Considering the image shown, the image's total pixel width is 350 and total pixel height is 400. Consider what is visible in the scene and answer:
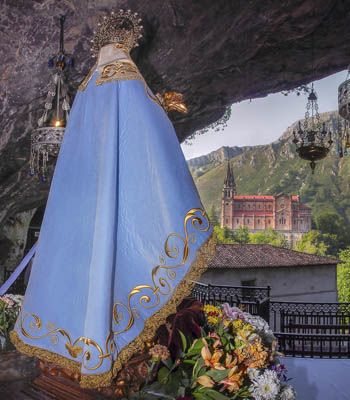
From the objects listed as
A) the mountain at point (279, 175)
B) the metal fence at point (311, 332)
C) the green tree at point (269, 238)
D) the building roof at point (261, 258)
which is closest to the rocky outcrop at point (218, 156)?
the mountain at point (279, 175)

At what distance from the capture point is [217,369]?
6.98 feet

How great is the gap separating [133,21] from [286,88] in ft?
36.2

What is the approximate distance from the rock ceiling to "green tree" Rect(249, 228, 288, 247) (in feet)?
209

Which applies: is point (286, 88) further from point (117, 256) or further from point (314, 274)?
point (314, 274)

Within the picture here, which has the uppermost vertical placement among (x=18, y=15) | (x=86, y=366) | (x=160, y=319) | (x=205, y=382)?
(x=18, y=15)

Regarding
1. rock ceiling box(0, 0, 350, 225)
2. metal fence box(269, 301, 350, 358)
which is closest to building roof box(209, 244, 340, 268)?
metal fence box(269, 301, 350, 358)

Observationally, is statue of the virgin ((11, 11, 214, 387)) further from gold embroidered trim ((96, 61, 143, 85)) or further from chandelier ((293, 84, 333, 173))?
chandelier ((293, 84, 333, 173))

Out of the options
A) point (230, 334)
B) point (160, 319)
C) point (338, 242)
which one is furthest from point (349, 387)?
point (338, 242)

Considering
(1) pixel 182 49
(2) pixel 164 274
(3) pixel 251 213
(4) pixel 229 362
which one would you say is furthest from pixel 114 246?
(3) pixel 251 213

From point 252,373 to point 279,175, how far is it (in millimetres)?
104705

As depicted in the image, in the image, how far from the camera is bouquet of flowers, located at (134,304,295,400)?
2066mm

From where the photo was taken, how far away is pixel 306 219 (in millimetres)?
84875

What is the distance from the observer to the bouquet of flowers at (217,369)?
2.07 metres

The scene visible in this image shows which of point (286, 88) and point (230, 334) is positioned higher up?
point (286, 88)
